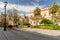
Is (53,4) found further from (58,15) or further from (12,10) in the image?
(12,10)

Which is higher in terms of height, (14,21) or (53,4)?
(53,4)

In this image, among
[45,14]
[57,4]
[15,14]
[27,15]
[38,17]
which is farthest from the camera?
[27,15]

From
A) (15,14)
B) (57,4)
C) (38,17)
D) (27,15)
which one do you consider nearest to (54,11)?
(57,4)

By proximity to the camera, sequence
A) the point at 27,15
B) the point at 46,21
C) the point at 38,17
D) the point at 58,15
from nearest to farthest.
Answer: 1. the point at 58,15
2. the point at 46,21
3. the point at 38,17
4. the point at 27,15

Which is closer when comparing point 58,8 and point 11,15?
point 58,8

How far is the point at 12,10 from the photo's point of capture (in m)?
76.2

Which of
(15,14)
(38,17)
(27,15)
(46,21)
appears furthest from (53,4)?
(27,15)

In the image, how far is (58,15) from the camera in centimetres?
4994

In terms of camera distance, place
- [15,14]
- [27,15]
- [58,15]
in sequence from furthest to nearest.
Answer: [27,15]
[15,14]
[58,15]

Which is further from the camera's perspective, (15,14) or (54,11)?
(15,14)

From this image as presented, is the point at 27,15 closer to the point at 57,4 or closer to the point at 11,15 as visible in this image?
the point at 11,15

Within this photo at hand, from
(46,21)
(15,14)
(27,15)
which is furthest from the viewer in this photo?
(27,15)

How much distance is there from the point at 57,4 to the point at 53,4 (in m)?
1.39

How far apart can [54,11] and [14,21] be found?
25.5 metres
